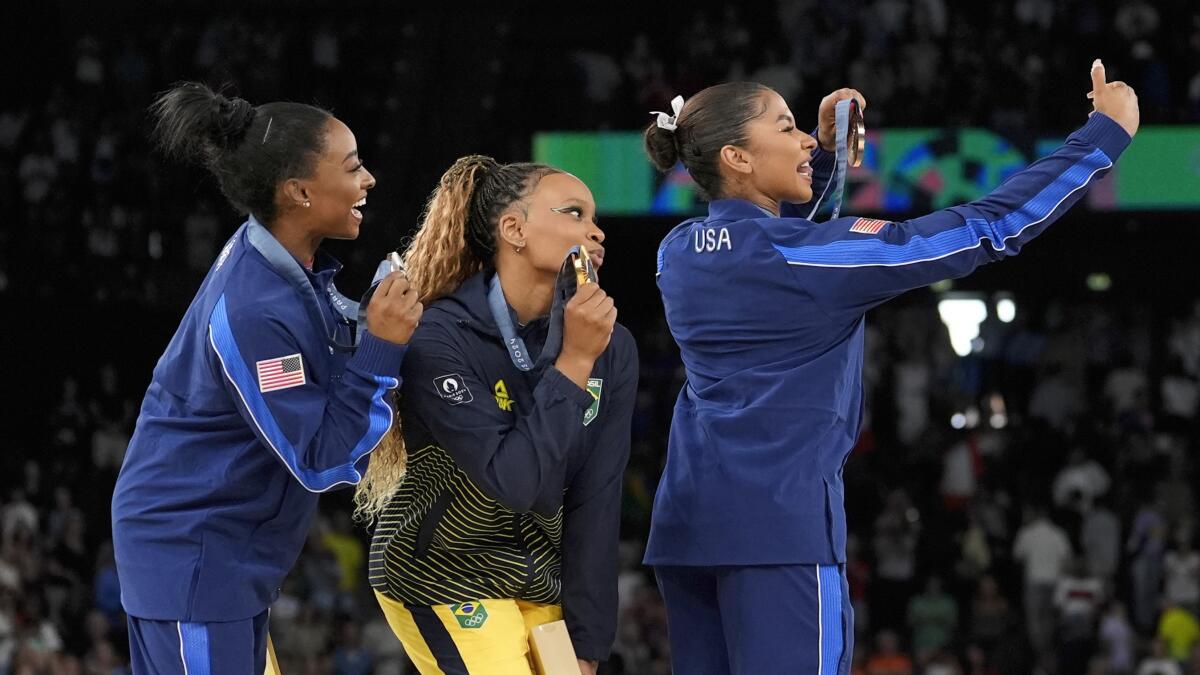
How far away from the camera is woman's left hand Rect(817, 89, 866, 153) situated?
14.4 feet

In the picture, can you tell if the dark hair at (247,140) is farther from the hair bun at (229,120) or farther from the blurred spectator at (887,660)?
the blurred spectator at (887,660)

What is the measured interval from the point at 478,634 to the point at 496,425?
452 mm

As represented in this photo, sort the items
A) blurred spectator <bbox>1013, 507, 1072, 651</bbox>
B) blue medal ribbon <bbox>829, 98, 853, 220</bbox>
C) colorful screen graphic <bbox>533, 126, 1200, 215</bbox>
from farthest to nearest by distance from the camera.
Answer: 1. colorful screen graphic <bbox>533, 126, 1200, 215</bbox>
2. blurred spectator <bbox>1013, 507, 1072, 651</bbox>
3. blue medal ribbon <bbox>829, 98, 853, 220</bbox>

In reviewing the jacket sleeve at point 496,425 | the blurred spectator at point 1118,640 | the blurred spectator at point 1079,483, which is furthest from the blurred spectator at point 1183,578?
the jacket sleeve at point 496,425

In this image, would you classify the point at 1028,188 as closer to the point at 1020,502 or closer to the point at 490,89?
the point at 1020,502

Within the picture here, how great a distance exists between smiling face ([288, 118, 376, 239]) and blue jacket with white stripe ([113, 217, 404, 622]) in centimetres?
14

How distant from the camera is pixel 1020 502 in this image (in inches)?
558

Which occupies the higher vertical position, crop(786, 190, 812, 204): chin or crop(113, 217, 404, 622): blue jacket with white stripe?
crop(786, 190, 812, 204): chin

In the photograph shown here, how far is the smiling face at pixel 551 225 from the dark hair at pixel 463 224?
0.04m

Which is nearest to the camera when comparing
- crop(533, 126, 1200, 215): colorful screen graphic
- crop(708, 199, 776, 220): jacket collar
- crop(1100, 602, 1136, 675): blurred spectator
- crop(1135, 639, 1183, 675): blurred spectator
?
crop(708, 199, 776, 220): jacket collar

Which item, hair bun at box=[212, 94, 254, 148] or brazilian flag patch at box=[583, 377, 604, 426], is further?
brazilian flag patch at box=[583, 377, 604, 426]

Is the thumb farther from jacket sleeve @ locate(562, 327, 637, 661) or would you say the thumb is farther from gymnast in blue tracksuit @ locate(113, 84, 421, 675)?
gymnast in blue tracksuit @ locate(113, 84, 421, 675)

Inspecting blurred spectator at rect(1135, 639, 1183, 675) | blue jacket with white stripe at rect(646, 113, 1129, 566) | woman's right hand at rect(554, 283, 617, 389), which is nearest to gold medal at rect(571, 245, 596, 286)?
woman's right hand at rect(554, 283, 617, 389)

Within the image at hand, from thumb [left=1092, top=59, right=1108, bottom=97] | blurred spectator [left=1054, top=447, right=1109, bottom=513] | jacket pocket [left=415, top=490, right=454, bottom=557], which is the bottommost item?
blurred spectator [left=1054, top=447, right=1109, bottom=513]
